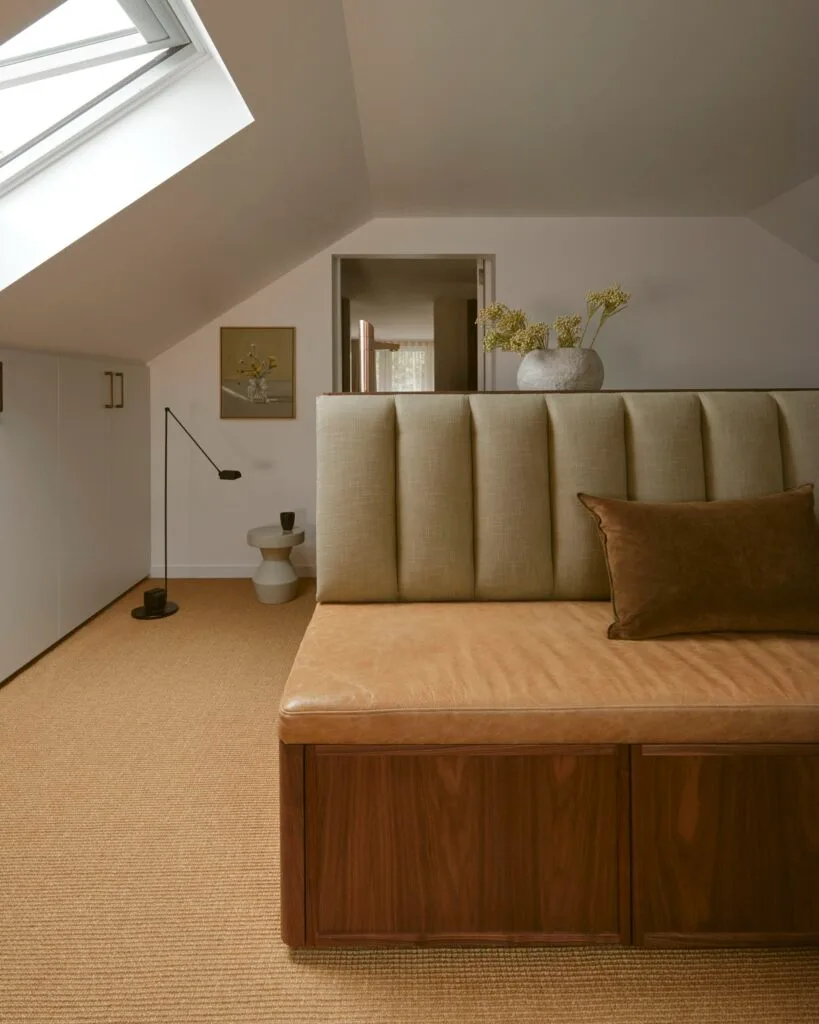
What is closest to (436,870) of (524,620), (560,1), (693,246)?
(524,620)

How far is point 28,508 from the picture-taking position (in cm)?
290

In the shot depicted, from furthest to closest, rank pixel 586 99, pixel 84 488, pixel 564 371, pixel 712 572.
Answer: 1. pixel 84 488
2. pixel 586 99
3. pixel 564 371
4. pixel 712 572

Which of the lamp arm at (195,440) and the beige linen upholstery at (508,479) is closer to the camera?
the beige linen upholstery at (508,479)

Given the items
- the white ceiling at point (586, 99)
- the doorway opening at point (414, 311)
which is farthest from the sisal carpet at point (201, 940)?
the doorway opening at point (414, 311)

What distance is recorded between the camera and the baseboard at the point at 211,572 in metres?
4.52

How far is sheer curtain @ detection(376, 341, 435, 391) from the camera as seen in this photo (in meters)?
9.86

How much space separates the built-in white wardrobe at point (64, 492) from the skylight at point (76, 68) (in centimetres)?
78

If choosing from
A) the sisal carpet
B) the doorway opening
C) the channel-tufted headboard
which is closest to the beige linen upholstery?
the channel-tufted headboard

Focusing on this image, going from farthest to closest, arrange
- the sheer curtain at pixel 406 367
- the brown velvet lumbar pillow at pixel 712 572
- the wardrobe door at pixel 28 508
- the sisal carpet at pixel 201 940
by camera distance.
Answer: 1. the sheer curtain at pixel 406 367
2. the wardrobe door at pixel 28 508
3. the brown velvet lumbar pillow at pixel 712 572
4. the sisal carpet at pixel 201 940

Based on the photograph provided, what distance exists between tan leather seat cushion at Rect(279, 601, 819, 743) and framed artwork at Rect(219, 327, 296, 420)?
3.19 meters

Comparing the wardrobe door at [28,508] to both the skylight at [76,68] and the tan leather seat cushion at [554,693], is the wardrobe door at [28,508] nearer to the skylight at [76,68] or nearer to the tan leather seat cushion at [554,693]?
the skylight at [76,68]

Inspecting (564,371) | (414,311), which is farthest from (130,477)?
(414,311)

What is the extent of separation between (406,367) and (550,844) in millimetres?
9105

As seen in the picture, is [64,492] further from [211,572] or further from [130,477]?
[211,572]
